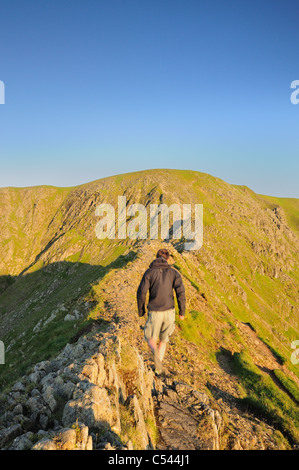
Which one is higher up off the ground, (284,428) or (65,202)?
(65,202)

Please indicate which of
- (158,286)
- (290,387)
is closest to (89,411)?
(158,286)

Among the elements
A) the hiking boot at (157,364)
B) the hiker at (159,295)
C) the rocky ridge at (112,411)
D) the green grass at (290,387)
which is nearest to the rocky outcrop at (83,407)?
the rocky ridge at (112,411)

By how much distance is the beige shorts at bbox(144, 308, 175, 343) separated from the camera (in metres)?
10.5

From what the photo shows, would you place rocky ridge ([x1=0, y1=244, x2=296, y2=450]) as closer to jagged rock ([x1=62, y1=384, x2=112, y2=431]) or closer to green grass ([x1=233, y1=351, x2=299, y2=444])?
jagged rock ([x1=62, y1=384, x2=112, y2=431])

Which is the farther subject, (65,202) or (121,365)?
(65,202)

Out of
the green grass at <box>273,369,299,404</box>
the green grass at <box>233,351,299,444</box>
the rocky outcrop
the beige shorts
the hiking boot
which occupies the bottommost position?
the green grass at <box>273,369,299,404</box>

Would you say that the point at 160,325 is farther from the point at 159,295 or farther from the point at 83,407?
the point at 83,407

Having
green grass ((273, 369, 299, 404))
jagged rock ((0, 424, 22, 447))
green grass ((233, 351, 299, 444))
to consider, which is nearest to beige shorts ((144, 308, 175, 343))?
jagged rock ((0, 424, 22, 447))

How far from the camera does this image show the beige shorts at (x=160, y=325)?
412 inches
